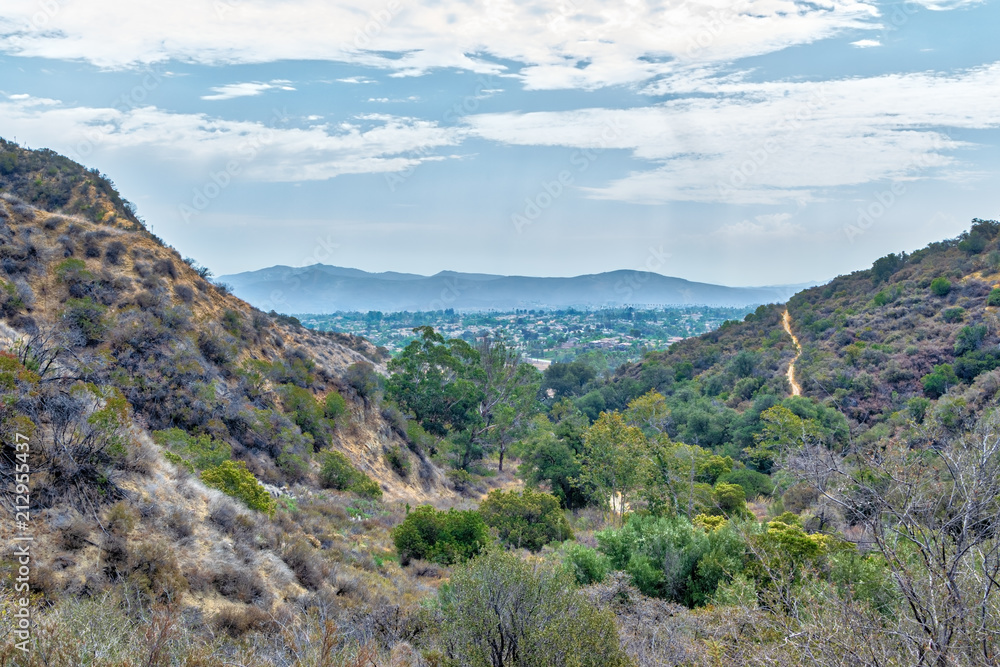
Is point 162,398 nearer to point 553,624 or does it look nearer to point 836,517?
point 553,624

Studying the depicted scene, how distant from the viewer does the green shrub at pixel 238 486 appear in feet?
37.1

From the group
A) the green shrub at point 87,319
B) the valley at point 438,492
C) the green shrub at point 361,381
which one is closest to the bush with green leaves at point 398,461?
the valley at point 438,492

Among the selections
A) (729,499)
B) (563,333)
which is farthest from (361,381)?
(563,333)

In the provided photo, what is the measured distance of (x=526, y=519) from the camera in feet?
55.4

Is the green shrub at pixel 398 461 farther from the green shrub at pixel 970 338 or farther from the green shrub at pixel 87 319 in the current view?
the green shrub at pixel 970 338

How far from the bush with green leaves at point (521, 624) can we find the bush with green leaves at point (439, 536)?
5.47 metres

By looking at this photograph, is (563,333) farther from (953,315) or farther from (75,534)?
(75,534)

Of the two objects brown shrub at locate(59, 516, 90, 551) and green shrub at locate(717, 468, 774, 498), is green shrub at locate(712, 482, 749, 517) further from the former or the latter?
brown shrub at locate(59, 516, 90, 551)

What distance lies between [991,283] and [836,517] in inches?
1237

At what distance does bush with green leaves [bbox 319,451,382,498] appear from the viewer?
59.5 ft

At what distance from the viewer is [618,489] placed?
21203mm

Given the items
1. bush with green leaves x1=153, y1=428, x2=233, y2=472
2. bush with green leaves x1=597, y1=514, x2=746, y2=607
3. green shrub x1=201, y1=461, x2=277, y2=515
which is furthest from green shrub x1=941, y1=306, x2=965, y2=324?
bush with green leaves x1=153, y1=428, x2=233, y2=472

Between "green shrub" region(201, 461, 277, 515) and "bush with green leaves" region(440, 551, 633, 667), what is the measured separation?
5662 mm

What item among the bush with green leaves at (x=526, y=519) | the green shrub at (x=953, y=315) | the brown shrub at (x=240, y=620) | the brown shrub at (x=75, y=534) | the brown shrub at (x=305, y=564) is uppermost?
the green shrub at (x=953, y=315)
